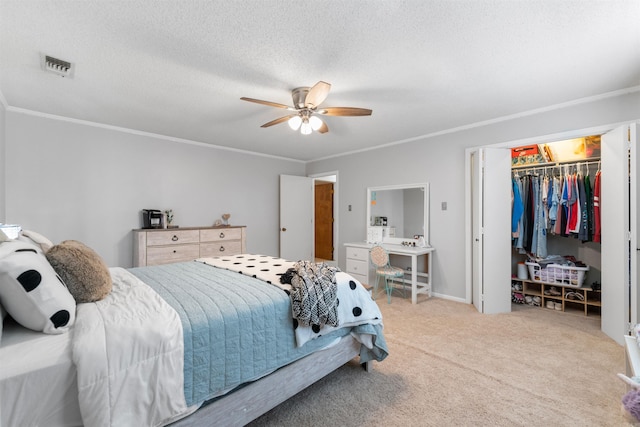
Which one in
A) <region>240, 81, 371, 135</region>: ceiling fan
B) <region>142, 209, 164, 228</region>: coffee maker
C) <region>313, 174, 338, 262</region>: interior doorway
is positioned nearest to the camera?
<region>240, 81, 371, 135</region>: ceiling fan

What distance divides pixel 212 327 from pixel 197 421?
0.40 m

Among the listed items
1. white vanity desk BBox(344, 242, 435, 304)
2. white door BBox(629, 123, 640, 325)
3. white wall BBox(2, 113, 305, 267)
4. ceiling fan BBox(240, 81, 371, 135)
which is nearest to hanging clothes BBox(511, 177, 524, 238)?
white vanity desk BBox(344, 242, 435, 304)

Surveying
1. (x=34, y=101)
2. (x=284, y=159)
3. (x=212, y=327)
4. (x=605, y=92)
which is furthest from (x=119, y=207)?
(x=605, y=92)

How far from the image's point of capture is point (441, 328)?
2906 mm

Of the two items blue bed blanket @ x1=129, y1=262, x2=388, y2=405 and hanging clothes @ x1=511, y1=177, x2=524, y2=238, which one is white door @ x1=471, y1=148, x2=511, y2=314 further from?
blue bed blanket @ x1=129, y1=262, x2=388, y2=405

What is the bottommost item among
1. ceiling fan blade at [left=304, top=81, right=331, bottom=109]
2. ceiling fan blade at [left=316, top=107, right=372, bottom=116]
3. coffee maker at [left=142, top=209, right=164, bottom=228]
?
coffee maker at [left=142, top=209, right=164, bottom=228]

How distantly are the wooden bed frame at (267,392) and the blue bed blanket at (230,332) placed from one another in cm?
5

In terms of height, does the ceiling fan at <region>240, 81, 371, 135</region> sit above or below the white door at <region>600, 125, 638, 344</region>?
above

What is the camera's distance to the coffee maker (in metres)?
3.89

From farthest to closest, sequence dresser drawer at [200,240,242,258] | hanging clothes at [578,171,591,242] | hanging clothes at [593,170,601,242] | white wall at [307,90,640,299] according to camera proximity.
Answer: dresser drawer at [200,240,242,258]
hanging clothes at [578,171,591,242]
hanging clothes at [593,170,601,242]
white wall at [307,90,640,299]

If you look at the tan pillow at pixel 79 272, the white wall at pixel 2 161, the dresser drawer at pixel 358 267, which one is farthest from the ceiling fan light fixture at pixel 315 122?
the white wall at pixel 2 161

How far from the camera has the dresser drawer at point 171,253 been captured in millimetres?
3740

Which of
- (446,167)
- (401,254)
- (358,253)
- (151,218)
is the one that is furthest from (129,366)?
(446,167)

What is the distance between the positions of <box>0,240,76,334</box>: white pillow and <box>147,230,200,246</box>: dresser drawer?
2.68 m
